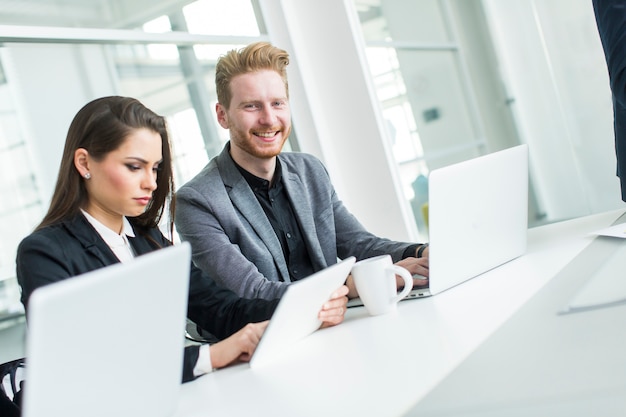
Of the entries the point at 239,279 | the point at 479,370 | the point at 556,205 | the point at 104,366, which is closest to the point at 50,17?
the point at 239,279

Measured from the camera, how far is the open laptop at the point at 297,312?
115cm

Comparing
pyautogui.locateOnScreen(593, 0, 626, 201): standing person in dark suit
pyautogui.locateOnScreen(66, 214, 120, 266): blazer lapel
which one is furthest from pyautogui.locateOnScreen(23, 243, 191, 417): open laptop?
pyautogui.locateOnScreen(593, 0, 626, 201): standing person in dark suit

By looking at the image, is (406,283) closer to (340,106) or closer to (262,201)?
(262,201)

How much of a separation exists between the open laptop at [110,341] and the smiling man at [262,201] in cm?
90

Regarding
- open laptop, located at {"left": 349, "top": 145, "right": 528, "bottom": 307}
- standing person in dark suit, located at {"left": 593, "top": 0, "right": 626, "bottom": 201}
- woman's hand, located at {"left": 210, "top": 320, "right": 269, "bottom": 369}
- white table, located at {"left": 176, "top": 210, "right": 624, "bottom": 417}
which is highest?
standing person in dark suit, located at {"left": 593, "top": 0, "right": 626, "bottom": 201}

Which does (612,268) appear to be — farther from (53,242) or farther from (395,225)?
(395,225)

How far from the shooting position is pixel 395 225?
139 inches

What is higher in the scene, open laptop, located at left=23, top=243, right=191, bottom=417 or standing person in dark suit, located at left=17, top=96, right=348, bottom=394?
standing person in dark suit, located at left=17, top=96, right=348, bottom=394

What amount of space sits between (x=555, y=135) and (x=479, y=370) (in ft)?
11.6

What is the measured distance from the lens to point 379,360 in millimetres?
1001

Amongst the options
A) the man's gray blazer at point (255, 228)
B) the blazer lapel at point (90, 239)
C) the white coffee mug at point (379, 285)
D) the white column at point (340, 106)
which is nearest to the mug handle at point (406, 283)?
the white coffee mug at point (379, 285)

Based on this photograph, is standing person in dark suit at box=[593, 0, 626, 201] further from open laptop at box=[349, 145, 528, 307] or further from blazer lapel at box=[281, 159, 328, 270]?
blazer lapel at box=[281, 159, 328, 270]

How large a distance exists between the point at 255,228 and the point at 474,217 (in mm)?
775

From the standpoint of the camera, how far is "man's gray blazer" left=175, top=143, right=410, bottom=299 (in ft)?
6.05
